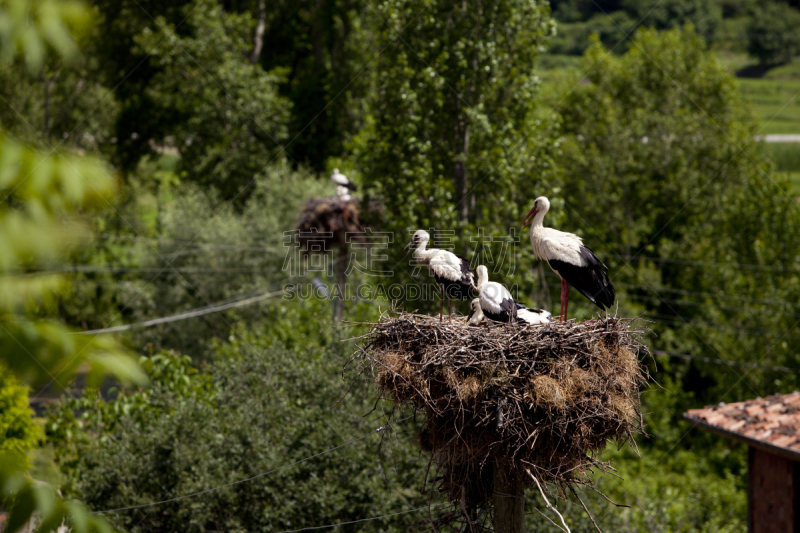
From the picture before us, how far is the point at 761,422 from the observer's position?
10.1m

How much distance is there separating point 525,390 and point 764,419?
Answer: 22.5ft

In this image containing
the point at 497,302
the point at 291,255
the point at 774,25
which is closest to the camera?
the point at 497,302

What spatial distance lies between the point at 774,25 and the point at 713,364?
74.1m

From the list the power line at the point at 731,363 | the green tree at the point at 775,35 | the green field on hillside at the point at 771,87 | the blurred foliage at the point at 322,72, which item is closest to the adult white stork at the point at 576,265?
the power line at the point at 731,363

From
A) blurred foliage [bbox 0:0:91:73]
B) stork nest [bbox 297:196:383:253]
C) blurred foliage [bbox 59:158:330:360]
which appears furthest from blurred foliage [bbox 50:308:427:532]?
blurred foliage [bbox 0:0:91:73]

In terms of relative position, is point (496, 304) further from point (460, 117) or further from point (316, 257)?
point (316, 257)

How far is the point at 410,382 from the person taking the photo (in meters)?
5.40

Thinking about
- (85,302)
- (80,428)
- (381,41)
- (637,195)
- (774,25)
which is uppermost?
(774,25)

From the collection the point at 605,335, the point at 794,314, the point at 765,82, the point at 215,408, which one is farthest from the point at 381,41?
the point at 765,82

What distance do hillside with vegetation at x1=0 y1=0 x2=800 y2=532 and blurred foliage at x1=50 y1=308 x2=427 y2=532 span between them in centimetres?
5

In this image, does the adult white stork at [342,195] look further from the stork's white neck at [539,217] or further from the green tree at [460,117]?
the stork's white neck at [539,217]

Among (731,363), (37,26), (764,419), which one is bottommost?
(731,363)

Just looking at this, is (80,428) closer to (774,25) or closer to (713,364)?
(713,364)

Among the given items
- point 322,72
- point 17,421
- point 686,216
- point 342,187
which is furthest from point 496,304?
point 322,72
